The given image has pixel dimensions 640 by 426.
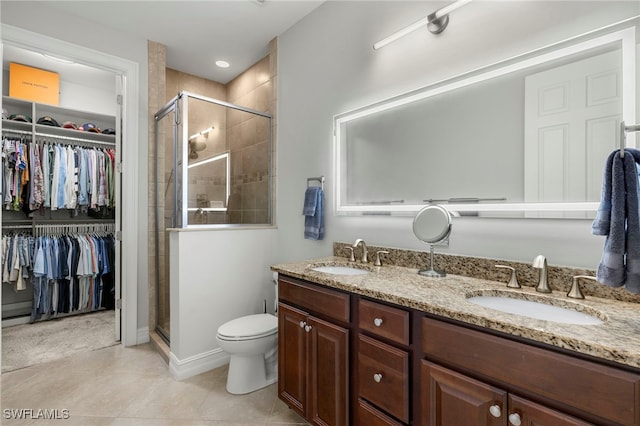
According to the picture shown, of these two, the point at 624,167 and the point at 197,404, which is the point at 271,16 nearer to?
the point at 624,167

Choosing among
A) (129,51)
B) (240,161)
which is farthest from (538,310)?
(129,51)

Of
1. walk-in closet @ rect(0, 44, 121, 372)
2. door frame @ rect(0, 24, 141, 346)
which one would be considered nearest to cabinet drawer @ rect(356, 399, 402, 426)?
door frame @ rect(0, 24, 141, 346)

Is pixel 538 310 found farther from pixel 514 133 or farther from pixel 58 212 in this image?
pixel 58 212

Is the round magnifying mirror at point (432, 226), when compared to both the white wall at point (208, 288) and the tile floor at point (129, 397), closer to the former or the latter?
the tile floor at point (129, 397)

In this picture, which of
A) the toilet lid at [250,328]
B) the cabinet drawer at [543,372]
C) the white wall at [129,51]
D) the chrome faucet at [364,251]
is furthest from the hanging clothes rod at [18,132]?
the cabinet drawer at [543,372]

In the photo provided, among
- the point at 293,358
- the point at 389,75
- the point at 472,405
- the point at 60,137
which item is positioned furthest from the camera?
the point at 60,137

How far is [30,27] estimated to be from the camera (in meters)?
2.36

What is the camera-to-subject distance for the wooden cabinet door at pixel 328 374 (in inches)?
55.5

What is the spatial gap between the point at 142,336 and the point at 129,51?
2.64 meters

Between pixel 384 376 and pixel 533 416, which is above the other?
pixel 533 416

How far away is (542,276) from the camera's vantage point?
1234mm

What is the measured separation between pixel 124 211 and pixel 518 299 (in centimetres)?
303

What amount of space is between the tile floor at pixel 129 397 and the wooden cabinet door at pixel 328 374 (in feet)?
1.16

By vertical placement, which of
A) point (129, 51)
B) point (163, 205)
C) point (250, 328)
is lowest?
point (250, 328)
